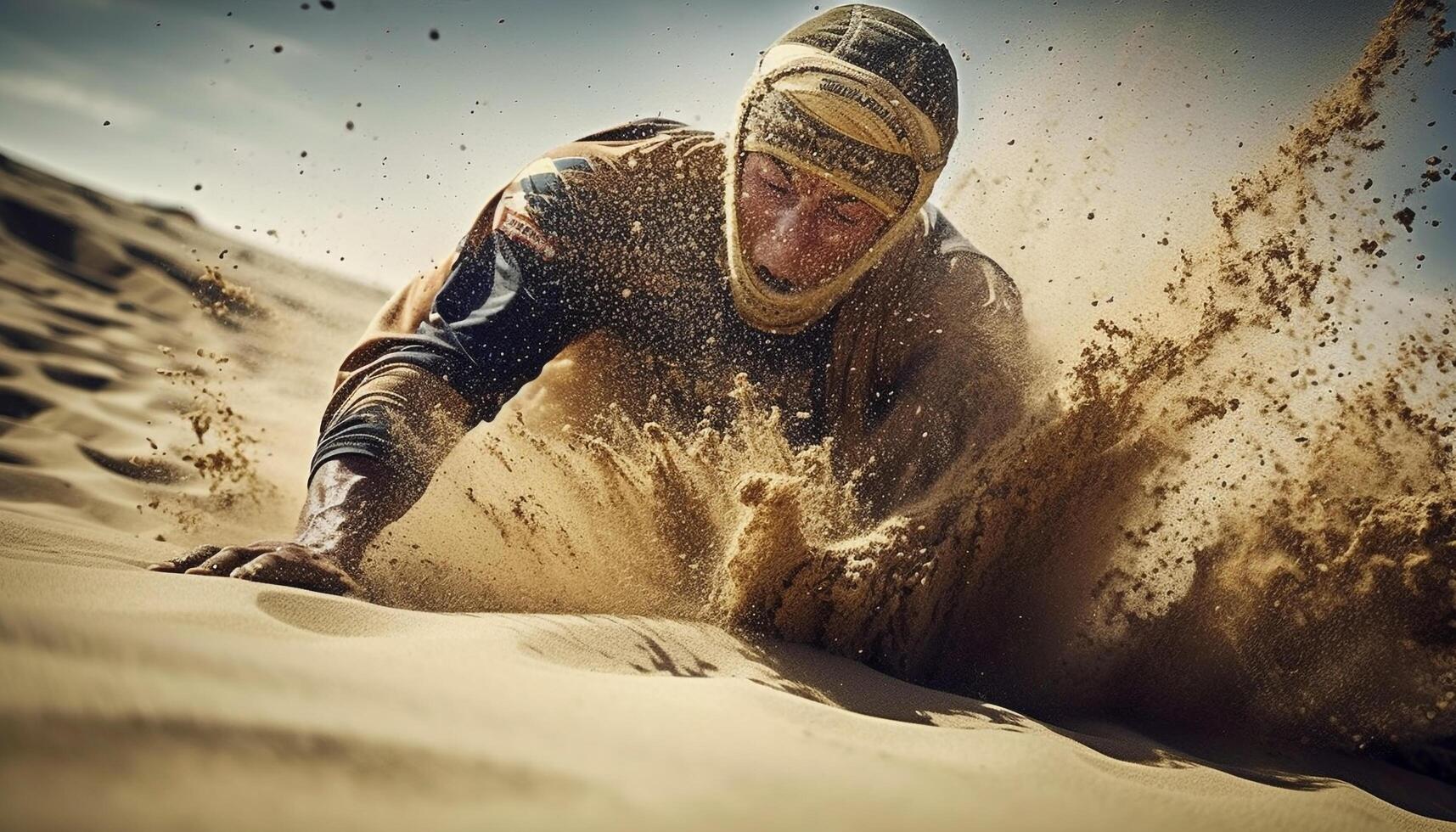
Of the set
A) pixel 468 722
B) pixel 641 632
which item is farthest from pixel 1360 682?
pixel 468 722

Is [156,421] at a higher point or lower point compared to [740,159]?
lower

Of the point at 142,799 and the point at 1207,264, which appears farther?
the point at 1207,264

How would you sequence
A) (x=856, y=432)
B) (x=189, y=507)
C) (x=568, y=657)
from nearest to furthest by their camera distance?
(x=568, y=657) < (x=856, y=432) < (x=189, y=507)

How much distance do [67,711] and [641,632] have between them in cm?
95

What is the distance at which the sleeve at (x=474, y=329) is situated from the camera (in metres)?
2.00

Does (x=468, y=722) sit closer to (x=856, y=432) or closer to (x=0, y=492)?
(x=856, y=432)

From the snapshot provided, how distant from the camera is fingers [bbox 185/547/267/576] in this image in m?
1.44

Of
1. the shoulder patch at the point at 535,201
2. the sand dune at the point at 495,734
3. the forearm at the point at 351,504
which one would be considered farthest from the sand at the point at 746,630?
the shoulder patch at the point at 535,201

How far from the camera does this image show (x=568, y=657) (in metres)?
1.20

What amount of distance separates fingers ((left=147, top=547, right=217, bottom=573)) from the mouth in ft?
5.06

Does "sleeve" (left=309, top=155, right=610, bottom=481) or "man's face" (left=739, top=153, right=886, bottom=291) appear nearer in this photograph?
"sleeve" (left=309, top=155, right=610, bottom=481)

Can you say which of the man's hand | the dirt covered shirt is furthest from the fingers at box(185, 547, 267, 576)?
the dirt covered shirt

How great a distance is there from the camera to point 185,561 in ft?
4.86

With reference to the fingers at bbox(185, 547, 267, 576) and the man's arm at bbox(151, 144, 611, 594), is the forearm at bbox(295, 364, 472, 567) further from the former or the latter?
the fingers at bbox(185, 547, 267, 576)
